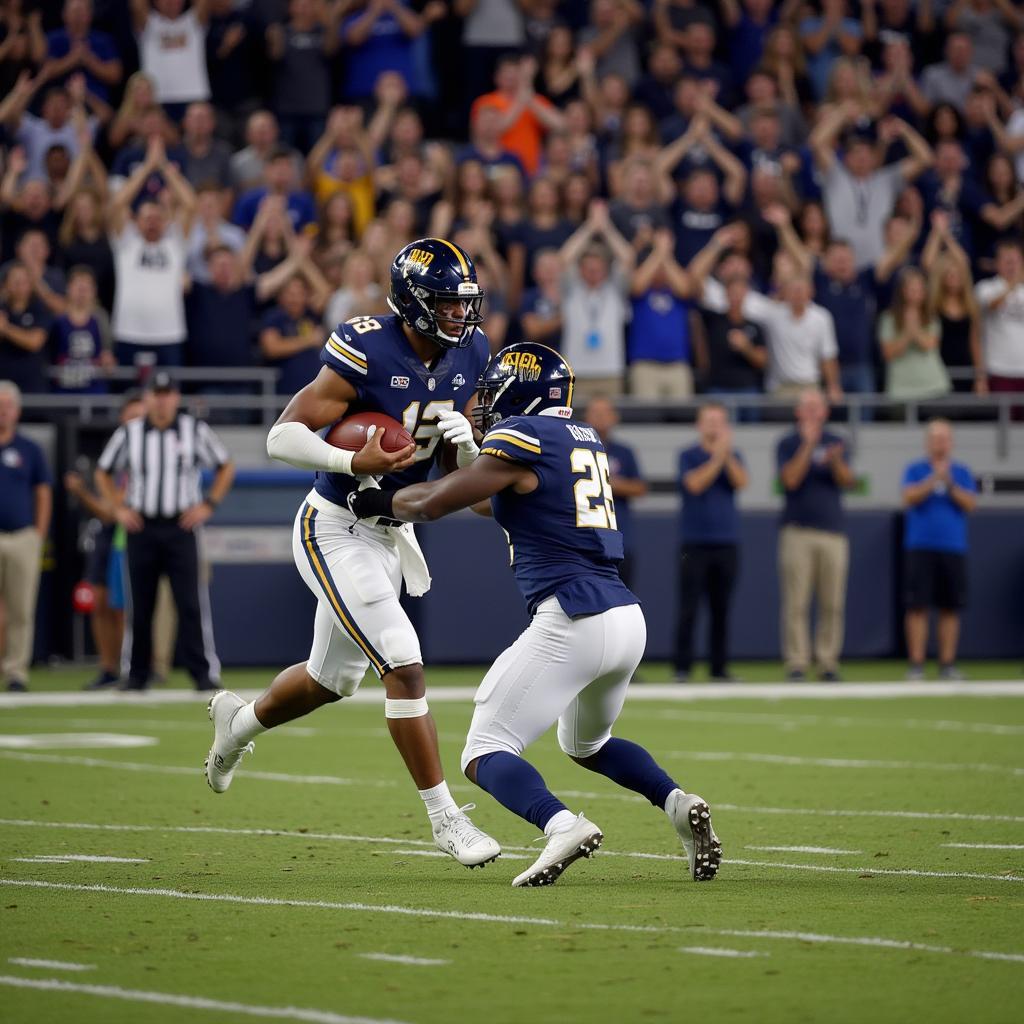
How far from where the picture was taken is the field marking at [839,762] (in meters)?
8.66

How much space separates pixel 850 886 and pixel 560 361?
1.78m

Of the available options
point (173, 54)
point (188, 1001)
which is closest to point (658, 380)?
point (173, 54)

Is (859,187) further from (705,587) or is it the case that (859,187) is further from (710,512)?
(705,587)

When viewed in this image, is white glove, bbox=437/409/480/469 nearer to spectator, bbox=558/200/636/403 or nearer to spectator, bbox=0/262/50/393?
spectator, bbox=0/262/50/393

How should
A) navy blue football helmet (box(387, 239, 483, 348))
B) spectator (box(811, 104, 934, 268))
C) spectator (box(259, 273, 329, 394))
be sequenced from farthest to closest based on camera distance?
1. spectator (box(811, 104, 934, 268))
2. spectator (box(259, 273, 329, 394))
3. navy blue football helmet (box(387, 239, 483, 348))

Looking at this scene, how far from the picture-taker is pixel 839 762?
29.4 ft

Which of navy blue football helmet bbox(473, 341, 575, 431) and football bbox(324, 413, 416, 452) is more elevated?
navy blue football helmet bbox(473, 341, 575, 431)

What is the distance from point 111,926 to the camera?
4.84m

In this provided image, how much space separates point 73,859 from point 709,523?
25.6 ft

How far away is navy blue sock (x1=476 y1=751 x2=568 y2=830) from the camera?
17.7 ft

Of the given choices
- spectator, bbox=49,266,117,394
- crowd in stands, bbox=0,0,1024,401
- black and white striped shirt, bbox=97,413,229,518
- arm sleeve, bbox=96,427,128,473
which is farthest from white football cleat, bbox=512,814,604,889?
spectator, bbox=49,266,117,394

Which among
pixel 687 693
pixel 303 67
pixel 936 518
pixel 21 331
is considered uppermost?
pixel 303 67

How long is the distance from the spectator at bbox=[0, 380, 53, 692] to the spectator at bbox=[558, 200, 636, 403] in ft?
13.5

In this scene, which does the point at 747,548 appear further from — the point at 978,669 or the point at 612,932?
the point at 612,932
